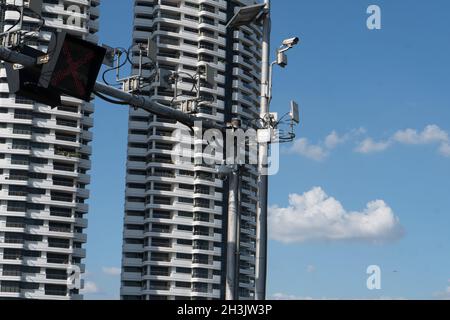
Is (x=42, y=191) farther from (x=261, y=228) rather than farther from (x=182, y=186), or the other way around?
(x=261, y=228)

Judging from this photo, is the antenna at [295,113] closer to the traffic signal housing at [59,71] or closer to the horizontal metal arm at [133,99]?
the horizontal metal arm at [133,99]

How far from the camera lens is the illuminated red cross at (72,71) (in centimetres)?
1405

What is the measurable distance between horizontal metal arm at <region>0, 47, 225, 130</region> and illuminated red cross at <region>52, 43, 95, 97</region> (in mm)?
631

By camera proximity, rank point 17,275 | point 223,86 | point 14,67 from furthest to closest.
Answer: point 223,86 → point 17,275 → point 14,67

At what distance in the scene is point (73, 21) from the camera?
10450cm

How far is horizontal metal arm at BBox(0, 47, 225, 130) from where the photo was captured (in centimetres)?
1423

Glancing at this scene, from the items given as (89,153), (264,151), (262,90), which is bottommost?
(264,151)

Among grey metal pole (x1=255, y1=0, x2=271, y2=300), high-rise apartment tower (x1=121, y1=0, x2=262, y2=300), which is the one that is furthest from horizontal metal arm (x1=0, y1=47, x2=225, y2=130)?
high-rise apartment tower (x1=121, y1=0, x2=262, y2=300)

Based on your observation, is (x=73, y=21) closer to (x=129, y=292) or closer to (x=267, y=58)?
(x=129, y=292)

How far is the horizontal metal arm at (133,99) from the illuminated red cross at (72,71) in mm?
631

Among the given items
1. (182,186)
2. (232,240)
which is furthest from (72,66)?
(182,186)

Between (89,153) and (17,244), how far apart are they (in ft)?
50.8

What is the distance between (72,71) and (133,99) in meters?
2.54
